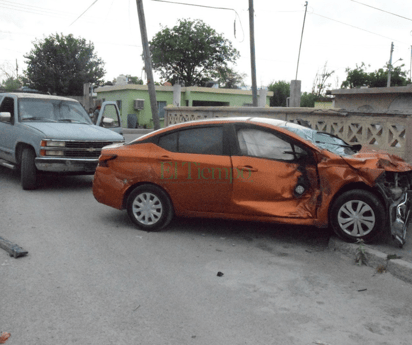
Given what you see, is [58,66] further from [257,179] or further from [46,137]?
[257,179]

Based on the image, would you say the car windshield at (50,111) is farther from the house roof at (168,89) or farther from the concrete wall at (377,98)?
the house roof at (168,89)

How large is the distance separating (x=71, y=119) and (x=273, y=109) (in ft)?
15.6

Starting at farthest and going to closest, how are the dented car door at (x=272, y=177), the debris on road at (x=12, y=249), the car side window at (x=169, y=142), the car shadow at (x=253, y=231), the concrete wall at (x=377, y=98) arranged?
the concrete wall at (x=377, y=98)
the car side window at (x=169, y=142)
the car shadow at (x=253, y=231)
the dented car door at (x=272, y=177)
the debris on road at (x=12, y=249)

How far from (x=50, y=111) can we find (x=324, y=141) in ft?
22.3

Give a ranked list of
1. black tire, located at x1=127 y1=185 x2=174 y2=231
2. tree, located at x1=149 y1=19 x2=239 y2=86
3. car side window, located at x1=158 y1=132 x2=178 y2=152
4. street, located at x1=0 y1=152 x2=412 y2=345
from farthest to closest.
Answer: tree, located at x1=149 y1=19 x2=239 y2=86 → car side window, located at x1=158 y1=132 x2=178 y2=152 → black tire, located at x1=127 y1=185 x2=174 y2=231 → street, located at x1=0 y1=152 x2=412 y2=345

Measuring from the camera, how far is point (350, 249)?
223 inches

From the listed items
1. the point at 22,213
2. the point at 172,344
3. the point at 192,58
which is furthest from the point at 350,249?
the point at 192,58

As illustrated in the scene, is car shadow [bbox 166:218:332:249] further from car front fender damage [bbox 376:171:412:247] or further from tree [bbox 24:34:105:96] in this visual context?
tree [bbox 24:34:105:96]

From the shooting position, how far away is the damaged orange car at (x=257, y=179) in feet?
18.8

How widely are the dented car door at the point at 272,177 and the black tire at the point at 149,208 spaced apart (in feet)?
3.23

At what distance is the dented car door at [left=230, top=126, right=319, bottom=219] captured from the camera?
6.01 meters

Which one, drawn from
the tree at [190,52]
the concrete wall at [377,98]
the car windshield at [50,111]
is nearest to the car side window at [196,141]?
the car windshield at [50,111]

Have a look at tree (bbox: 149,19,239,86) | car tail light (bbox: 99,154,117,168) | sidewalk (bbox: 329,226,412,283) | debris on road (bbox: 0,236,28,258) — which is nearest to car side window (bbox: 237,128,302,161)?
sidewalk (bbox: 329,226,412,283)

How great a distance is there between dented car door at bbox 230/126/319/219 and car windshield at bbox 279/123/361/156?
27 centimetres
